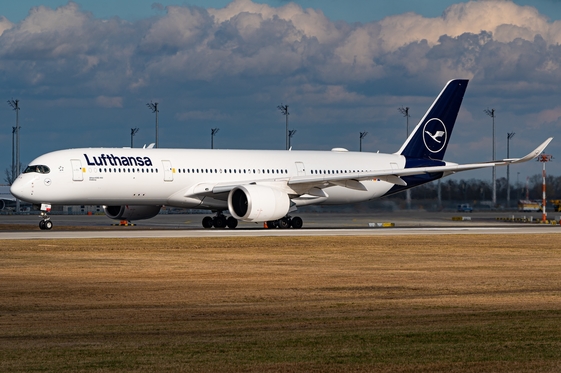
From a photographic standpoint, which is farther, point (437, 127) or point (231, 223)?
point (437, 127)

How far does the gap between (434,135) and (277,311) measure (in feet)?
133

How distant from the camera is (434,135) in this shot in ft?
180

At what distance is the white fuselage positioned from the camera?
42844 mm

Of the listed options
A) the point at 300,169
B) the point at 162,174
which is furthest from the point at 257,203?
the point at 300,169

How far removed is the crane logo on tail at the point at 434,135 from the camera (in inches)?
2158

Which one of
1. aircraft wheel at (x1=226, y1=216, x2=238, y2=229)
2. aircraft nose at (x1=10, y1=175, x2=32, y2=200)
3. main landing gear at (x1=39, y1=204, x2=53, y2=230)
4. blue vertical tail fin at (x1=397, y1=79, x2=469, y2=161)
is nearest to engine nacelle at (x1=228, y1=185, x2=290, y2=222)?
aircraft wheel at (x1=226, y1=216, x2=238, y2=229)

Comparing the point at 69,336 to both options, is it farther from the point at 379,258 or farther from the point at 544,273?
the point at 379,258

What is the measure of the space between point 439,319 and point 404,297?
3300mm

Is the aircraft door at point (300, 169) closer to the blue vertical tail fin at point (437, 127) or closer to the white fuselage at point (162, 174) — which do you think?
the white fuselage at point (162, 174)

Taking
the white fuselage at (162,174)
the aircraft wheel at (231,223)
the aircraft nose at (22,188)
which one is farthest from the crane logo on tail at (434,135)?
the aircraft nose at (22,188)

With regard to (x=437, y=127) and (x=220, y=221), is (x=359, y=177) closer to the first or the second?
(x=220, y=221)

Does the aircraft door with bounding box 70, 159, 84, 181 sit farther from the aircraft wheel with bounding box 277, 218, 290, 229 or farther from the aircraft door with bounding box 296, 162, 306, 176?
the aircraft door with bounding box 296, 162, 306, 176

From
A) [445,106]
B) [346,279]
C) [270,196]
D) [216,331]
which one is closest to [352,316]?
[216,331]

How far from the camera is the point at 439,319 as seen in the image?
1500 centimetres
